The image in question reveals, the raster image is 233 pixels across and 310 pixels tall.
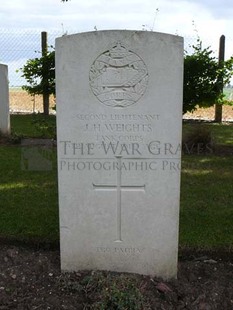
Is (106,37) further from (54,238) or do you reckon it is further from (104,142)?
(54,238)

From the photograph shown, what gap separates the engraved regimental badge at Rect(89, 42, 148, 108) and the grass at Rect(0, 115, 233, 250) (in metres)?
1.46

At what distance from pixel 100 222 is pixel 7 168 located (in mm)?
3373

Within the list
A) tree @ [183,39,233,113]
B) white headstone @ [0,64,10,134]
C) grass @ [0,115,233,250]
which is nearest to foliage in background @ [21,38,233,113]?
tree @ [183,39,233,113]

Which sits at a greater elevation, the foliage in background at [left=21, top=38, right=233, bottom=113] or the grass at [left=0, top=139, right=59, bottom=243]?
the foliage in background at [left=21, top=38, right=233, bottom=113]

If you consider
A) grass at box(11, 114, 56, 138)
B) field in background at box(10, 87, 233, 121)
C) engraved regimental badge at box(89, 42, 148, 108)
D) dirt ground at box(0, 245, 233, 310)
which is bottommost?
dirt ground at box(0, 245, 233, 310)

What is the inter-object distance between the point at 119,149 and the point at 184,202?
6.40 feet

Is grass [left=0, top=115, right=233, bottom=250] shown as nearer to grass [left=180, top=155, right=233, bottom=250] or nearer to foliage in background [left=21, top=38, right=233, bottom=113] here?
grass [left=180, top=155, right=233, bottom=250]

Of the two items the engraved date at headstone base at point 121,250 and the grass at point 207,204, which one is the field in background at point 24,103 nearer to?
the grass at point 207,204

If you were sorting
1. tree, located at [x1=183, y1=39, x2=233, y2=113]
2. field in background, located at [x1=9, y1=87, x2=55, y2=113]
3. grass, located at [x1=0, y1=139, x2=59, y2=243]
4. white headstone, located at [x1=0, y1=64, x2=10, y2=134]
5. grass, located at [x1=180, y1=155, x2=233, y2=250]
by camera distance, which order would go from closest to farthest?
grass, located at [x1=180, y1=155, x2=233, y2=250] < grass, located at [x1=0, y1=139, x2=59, y2=243] < white headstone, located at [x1=0, y1=64, x2=10, y2=134] < tree, located at [x1=183, y1=39, x2=233, y2=113] < field in background, located at [x1=9, y1=87, x2=55, y2=113]

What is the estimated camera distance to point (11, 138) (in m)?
8.52

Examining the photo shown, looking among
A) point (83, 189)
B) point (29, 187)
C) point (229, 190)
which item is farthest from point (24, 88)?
point (83, 189)

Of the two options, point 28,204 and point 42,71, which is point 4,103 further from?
point 28,204

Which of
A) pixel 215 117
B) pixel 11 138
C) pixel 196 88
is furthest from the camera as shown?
pixel 215 117

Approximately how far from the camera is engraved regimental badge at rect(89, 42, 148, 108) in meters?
3.00
